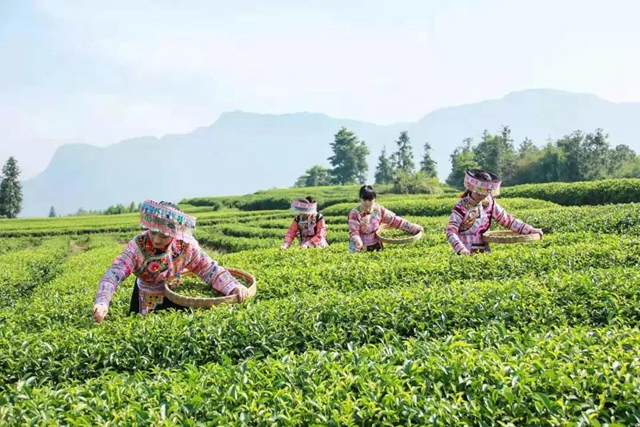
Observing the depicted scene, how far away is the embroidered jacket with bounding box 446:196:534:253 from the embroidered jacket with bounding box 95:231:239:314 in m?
2.94

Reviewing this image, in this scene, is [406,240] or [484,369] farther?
[406,240]

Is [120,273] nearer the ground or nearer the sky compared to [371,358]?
nearer the sky

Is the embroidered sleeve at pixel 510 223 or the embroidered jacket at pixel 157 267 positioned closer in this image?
the embroidered jacket at pixel 157 267

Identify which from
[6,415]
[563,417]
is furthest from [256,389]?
[563,417]

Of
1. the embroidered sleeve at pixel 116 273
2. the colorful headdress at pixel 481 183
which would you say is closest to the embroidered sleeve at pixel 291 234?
the colorful headdress at pixel 481 183

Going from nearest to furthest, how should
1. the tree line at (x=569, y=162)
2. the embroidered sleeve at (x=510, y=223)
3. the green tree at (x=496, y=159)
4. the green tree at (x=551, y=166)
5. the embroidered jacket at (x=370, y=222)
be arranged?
the embroidered sleeve at (x=510, y=223) < the embroidered jacket at (x=370, y=222) < the tree line at (x=569, y=162) < the green tree at (x=551, y=166) < the green tree at (x=496, y=159)

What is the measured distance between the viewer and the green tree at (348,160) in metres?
85.4

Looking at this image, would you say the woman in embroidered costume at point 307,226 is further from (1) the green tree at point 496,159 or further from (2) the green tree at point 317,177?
(2) the green tree at point 317,177

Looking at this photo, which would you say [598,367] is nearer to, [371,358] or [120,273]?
[371,358]

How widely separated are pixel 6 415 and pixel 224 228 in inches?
813

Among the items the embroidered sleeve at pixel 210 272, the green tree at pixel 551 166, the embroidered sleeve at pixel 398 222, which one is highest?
the green tree at pixel 551 166

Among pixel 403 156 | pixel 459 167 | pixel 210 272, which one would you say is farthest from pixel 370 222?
pixel 403 156

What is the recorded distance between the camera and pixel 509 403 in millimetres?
2352

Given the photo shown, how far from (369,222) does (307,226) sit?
1.85 metres
